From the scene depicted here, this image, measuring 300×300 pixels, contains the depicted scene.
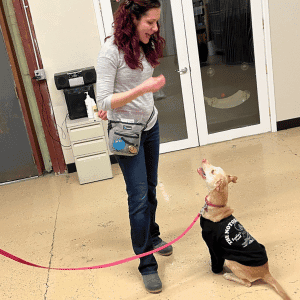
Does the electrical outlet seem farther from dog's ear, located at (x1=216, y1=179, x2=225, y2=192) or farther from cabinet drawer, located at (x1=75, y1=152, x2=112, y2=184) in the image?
dog's ear, located at (x1=216, y1=179, x2=225, y2=192)

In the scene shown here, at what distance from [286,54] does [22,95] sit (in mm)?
3137

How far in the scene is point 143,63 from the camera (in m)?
2.00

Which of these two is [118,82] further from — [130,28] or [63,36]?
[63,36]

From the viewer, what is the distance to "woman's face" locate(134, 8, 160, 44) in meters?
1.85

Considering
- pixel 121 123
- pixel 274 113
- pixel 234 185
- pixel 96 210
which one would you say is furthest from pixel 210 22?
pixel 121 123

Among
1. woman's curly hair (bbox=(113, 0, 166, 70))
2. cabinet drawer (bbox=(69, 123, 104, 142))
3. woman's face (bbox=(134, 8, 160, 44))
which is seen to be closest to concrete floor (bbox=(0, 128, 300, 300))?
cabinet drawer (bbox=(69, 123, 104, 142))

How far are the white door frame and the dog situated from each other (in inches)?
101

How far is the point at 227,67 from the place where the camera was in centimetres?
455

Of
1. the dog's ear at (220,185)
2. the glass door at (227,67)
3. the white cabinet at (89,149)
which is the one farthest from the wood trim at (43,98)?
the dog's ear at (220,185)

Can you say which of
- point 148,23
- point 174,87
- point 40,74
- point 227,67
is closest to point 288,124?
point 227,67

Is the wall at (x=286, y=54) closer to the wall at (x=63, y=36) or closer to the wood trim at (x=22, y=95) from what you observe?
the wall at (x=63, y=36)

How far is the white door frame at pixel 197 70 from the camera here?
425 centimetres

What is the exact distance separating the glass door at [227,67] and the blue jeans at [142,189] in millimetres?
2447

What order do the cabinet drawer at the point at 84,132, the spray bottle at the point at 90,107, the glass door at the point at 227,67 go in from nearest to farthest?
the cabinet drawer at the point at 84,132
the spray bottle at the point at 90,107
the glass door at the point at 227,67
